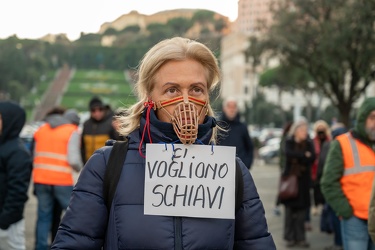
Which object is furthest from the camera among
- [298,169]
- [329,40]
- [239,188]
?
[329,40]

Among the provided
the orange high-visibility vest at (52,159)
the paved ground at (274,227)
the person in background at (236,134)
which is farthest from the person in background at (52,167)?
the person in background at (236,134)

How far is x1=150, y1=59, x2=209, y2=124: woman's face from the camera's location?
250 centimetres

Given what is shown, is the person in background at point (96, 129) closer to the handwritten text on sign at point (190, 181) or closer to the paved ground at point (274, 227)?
the paved ground at point (274, 227)

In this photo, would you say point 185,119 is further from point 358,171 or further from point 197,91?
point 358,171

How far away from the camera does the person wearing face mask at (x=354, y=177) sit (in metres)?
5.09

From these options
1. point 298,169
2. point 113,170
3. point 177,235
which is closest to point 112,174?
point 113,170

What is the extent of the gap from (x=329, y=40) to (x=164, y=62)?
21236 millimetres

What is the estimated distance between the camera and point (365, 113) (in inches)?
201

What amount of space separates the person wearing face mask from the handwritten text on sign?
2.74m

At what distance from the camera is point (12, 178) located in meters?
5.34

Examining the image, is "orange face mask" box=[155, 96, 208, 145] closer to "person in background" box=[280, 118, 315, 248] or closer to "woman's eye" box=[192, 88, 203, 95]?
"woman's eye" box=[192, 88, 203, 95]

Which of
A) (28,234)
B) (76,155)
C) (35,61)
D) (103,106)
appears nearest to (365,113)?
(76,155)

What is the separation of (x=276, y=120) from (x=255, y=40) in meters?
58.4

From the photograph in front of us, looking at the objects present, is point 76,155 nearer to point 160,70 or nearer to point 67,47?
point 160,70
